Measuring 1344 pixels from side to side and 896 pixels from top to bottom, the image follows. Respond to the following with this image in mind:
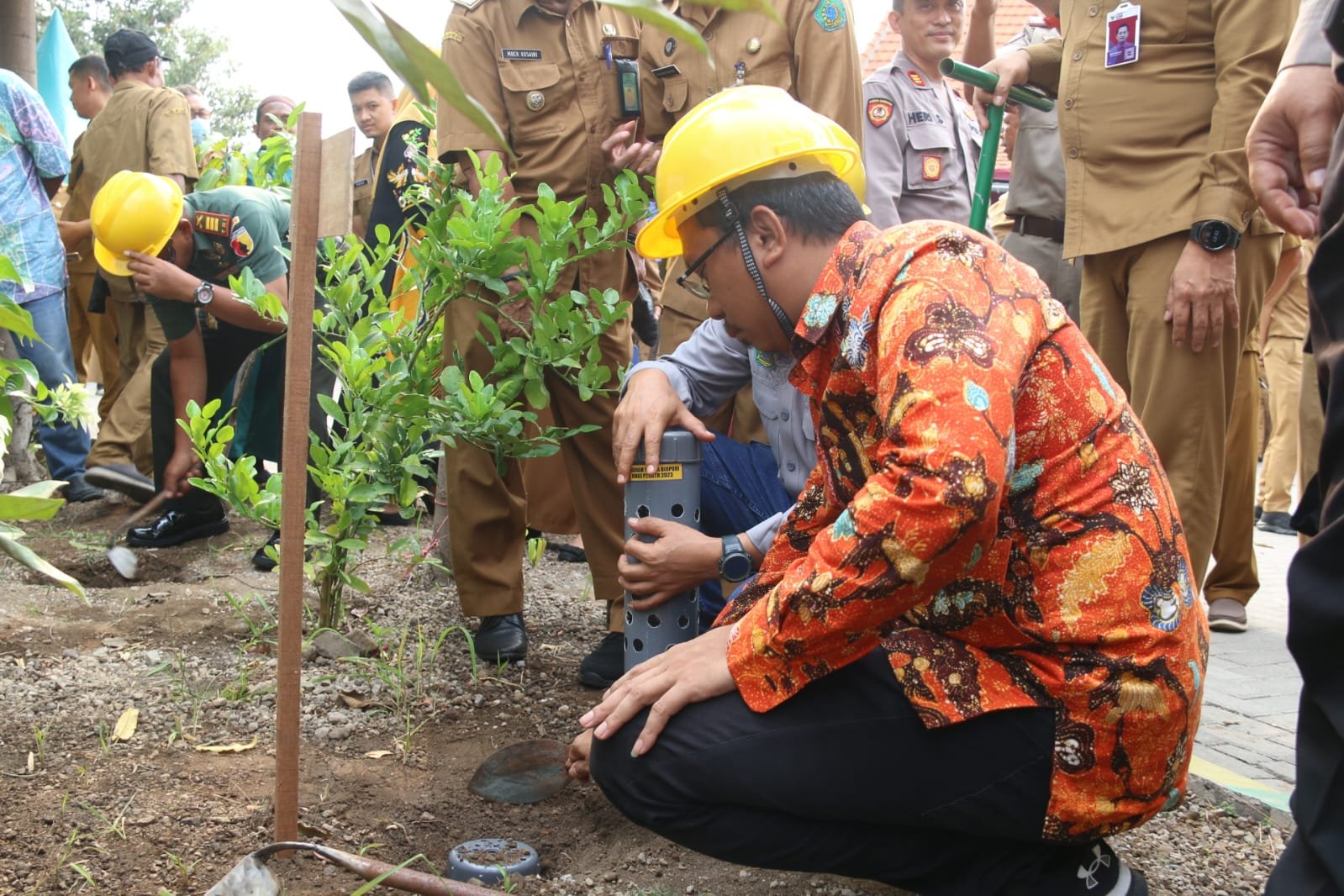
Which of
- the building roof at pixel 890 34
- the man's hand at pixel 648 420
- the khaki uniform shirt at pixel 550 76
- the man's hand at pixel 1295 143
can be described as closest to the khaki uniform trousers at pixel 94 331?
the khaki uniform shirt at pixel 550 76

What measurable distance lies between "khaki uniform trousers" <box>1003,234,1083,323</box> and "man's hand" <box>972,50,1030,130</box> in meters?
0.38

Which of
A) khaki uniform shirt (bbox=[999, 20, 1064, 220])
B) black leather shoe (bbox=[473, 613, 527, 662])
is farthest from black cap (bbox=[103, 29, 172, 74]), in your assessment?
khaki uniform shirt (bbox=[999, 20, 1064, 220])

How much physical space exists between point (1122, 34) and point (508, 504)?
186cm

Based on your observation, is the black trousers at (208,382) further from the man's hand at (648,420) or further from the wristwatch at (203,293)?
the man's hand at (648,420)

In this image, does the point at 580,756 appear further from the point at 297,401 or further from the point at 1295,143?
the point at 1295,143

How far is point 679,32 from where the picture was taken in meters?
0.49

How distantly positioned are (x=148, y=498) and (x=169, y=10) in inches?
909

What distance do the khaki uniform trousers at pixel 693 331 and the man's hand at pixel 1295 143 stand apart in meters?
1.39

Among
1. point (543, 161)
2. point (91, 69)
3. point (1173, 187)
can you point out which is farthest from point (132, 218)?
point (91, 69)

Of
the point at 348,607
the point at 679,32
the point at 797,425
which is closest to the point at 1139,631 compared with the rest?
the point at 797,425

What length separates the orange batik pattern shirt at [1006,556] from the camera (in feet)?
4.48

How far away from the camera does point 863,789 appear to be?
61.7 inches

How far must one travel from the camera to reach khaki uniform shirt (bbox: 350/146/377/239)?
20.3 feet

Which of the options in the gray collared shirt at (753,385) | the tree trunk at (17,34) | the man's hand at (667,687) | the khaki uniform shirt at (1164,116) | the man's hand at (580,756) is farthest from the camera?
the tree trunk at (17,34)
